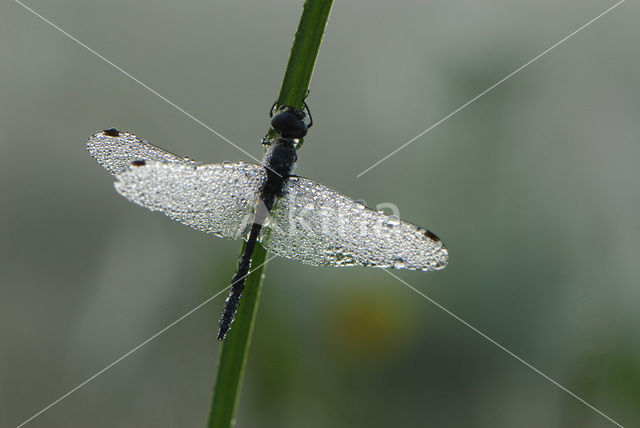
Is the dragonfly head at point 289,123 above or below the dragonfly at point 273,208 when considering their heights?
above

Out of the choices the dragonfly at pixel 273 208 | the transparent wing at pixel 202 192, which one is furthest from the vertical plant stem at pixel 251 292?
the transparent wing at pixel 202 192

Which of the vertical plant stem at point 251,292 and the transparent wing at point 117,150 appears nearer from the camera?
the vertical plant stem at point 251,292

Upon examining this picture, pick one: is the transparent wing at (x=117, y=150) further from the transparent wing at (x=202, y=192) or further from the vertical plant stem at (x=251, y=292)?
the vertical plant stem at (x=251, y=292)

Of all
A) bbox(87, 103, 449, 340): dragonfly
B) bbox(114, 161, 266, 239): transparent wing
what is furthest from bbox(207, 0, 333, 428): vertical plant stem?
bbox(114, 161, 266, 239): transparent wing

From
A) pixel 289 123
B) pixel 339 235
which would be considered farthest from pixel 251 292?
pixel 289 123

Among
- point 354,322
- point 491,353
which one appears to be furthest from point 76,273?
point 491,353
